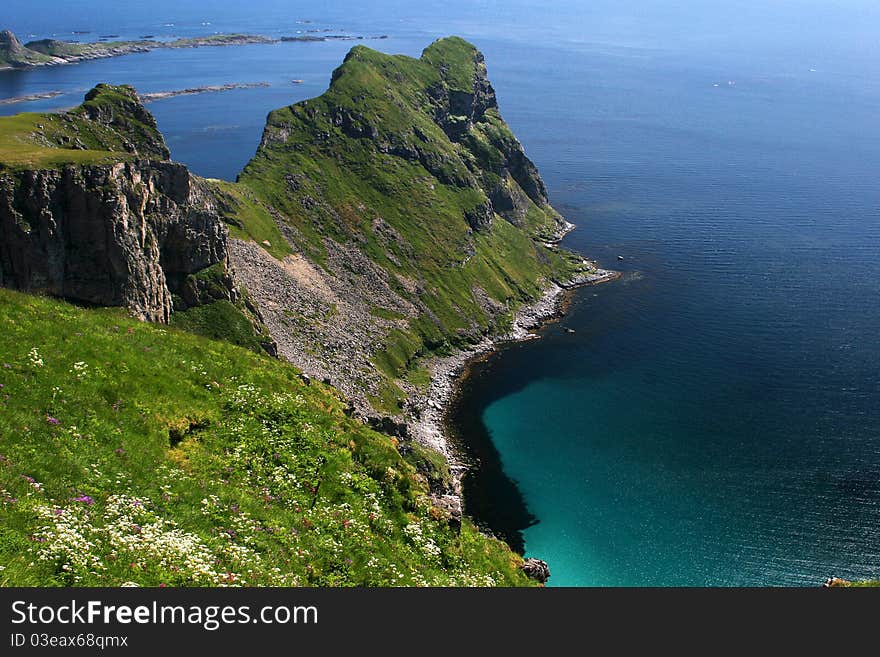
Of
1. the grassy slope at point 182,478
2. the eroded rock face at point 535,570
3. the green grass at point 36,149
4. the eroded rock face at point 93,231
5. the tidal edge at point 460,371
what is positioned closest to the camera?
the grassy slope at point 182,478

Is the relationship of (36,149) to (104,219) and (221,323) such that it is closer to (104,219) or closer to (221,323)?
(104,219)

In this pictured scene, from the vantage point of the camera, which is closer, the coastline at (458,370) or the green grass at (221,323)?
the green grass at (221,323)

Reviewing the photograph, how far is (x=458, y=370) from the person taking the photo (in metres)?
138

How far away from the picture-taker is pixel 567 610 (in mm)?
18312

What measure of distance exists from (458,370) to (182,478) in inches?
4183

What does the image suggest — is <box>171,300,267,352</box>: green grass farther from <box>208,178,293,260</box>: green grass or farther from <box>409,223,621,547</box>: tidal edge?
→ <box>208,178,293,260</box>: green grass

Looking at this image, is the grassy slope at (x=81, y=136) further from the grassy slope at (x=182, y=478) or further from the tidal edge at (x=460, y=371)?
the tidal edge at (x=460, y=371)

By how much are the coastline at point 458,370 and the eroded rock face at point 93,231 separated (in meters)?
44.7

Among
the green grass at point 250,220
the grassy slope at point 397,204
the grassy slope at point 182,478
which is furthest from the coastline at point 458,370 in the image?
the green grass at point 250,220

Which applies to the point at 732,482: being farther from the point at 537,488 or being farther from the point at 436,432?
the point at 436,432

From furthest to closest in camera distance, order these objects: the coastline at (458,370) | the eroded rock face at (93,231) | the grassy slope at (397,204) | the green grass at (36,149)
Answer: the grassy slope at (397,204)
the coastline at (458,370)
the green grass at (36,149)
the eroded rock face at (93,231)

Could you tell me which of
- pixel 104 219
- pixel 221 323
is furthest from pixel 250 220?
pixel 104 219

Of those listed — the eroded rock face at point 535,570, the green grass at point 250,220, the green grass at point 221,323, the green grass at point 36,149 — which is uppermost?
the green grass at point 36,149

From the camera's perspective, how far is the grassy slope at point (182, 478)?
2441 cm
